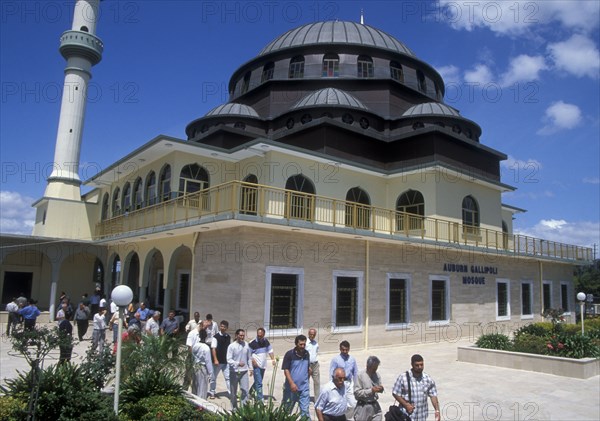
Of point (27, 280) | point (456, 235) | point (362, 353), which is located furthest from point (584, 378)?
point (27, 280)

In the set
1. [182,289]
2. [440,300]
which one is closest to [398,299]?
[440,300]

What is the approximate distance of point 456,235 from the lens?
20.6 metres

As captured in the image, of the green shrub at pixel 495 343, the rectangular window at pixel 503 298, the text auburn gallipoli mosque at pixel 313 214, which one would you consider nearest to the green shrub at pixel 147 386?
the text auburn gallipoli mosque at pixel 313 214

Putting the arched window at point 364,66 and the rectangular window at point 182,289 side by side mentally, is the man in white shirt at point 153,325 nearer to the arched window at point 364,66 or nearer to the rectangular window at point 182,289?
the rectangular window at point 182,289

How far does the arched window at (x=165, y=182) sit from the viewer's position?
60.6ft

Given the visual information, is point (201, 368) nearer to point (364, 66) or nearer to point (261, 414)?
point (261, 414)

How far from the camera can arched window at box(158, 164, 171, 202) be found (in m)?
18.5

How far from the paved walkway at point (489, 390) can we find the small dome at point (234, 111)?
52.9 ft

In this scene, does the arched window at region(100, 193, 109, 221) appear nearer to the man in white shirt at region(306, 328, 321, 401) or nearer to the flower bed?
the flower bed

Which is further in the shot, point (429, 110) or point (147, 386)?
point (429, 110)

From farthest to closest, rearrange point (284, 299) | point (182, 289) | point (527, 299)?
point (527, 299) < point (182, 289) < point (284, 299)

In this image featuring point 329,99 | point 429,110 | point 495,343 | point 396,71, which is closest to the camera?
point 495,343

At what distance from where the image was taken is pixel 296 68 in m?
28.4

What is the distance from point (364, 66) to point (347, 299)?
17.2 m
